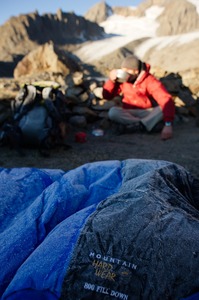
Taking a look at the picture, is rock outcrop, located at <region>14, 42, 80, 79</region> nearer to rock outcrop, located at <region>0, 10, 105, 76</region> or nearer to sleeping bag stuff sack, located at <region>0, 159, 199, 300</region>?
sleeping bag stuff sack, located at <region>0, 159, 199, 300</region>

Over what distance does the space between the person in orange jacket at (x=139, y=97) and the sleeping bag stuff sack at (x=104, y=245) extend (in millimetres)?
3125

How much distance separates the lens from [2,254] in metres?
1.07

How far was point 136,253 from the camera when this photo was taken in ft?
3.22

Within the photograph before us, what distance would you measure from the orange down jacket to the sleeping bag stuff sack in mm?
3110

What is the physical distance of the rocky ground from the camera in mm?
3459

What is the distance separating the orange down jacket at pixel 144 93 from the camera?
4352 millimetres

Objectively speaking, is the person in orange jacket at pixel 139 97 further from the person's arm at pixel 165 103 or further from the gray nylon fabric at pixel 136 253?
the gray nylon fabric at pixel 136 253

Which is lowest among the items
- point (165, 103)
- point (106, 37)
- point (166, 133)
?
point (106, 37)

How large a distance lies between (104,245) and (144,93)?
390 centimetres

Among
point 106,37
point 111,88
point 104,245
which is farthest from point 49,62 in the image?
point 106,37

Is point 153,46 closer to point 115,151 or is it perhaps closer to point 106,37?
point 106,37

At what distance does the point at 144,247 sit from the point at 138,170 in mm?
561

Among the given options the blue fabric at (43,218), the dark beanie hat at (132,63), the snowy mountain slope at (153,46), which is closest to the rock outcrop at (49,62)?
the dark beanie hat at (132,63)

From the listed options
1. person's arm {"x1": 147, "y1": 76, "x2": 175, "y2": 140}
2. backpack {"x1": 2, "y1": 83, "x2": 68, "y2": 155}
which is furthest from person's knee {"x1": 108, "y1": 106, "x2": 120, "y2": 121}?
backpack {"x1": 2, "y1": 83, "x2": 68, "y2": 155}
